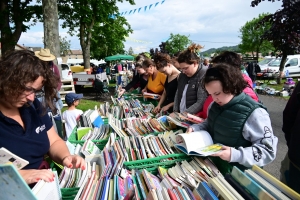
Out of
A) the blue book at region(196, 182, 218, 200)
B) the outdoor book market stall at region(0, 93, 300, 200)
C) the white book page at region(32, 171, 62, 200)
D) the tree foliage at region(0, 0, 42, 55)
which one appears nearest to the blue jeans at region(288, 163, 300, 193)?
the outdoor book market stall at region(0, 93, 300, 200)

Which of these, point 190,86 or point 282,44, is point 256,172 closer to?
point 190,86

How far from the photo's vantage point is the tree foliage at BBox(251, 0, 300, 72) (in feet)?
21.0

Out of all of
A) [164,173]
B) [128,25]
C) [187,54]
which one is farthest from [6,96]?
[128,25]

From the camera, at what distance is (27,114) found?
1.50 m

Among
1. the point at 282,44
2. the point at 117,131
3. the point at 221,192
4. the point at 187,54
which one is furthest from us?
the point at 282,44

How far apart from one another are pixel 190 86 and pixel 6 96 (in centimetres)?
199

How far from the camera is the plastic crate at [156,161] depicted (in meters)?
1.70

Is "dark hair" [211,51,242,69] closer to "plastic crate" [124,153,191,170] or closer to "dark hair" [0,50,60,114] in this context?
"plastic crate" [124,153,191,170]

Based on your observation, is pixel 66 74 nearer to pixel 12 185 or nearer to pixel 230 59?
pixel 230 59


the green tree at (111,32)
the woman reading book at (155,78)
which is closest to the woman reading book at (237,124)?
the woman reading book at (155,78)

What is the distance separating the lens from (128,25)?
23.3 metres

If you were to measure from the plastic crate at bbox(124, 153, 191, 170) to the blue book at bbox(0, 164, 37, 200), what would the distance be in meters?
0.81

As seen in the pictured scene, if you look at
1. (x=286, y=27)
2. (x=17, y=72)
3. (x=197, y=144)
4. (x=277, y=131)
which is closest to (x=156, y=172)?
(x=197, y=144)

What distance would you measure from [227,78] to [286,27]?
6.55 m
